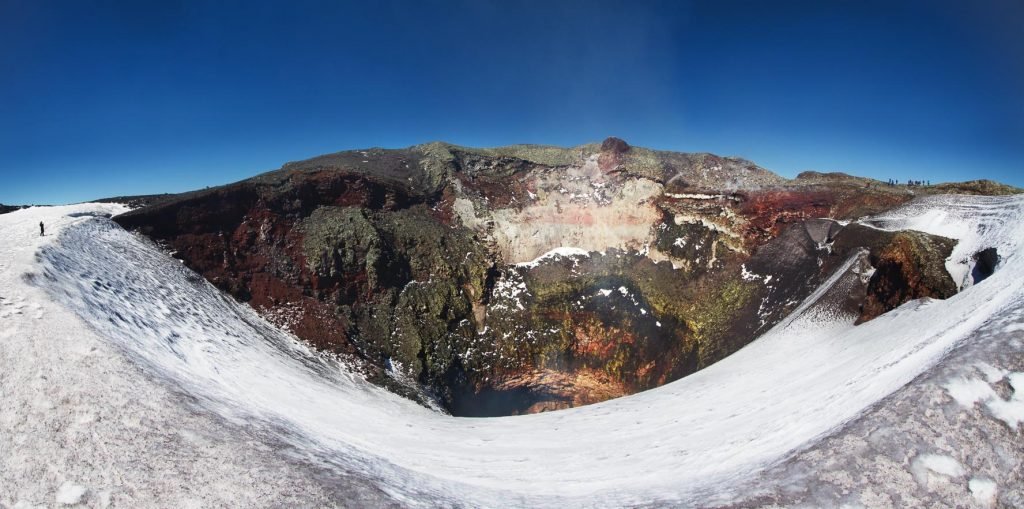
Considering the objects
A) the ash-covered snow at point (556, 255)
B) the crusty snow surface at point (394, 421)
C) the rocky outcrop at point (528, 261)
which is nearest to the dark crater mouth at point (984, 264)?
the crusty snow surface at point (394, 421)

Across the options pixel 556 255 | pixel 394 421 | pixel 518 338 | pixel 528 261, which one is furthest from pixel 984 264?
pixel 528 261

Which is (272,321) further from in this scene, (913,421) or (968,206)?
(968,206)

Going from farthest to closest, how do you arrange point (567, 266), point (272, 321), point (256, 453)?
point (567, 266), point (272, 321), point (256, 453)

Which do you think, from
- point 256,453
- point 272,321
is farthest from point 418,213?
point 256,453

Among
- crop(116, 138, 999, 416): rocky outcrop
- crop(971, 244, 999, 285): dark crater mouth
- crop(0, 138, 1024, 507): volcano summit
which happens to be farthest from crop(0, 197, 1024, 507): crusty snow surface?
crop(116, 138, 999, 416): rocky outcrop

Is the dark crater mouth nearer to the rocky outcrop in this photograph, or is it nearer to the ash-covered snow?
the rocky outcrop

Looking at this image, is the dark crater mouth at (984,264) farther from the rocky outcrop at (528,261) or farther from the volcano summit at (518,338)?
the rocky outcrop at (528,261)
